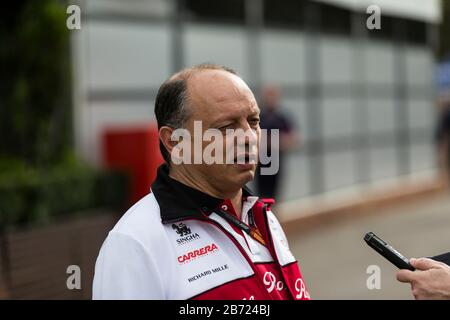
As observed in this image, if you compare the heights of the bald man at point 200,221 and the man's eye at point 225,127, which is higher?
the man's eye at point 225,127

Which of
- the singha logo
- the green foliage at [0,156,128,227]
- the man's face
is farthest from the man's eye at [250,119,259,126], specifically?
the green foliage at [0,156,128,227]

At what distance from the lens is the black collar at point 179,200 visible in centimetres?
202

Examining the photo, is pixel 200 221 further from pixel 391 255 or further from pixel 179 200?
pixel 391 255

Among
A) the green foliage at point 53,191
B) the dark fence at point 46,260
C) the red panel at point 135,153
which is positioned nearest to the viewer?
the dark fence at point 46,260

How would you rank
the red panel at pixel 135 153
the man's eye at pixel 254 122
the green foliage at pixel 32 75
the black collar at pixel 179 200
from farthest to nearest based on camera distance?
1. the red panel at pixel 135 153
2. the green foliage at pixel 32 75
3. the man's eye at pixel 254 122
4. the black collar at pixel 179 200

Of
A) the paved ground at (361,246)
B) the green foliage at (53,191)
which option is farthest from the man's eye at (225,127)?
the green foliage at (53,191)

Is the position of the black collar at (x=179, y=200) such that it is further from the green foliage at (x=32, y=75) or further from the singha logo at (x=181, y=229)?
the green foliage at (x=32, y=75)

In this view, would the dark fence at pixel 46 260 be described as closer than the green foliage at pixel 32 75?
Yes

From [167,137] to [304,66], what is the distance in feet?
33.6

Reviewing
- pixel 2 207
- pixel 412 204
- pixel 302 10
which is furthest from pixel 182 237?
pixel 412 204

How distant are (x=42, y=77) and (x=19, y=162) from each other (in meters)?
0.84

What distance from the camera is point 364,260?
29.2 ft

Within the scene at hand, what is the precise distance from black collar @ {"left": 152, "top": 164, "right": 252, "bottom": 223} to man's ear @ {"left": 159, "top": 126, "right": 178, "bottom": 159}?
73 millimetres

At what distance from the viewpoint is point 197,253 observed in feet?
6.55
